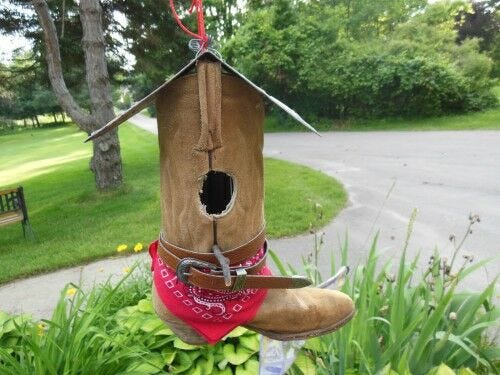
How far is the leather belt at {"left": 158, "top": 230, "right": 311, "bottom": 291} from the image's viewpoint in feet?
2.89

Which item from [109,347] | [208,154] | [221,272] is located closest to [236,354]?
[109,347]

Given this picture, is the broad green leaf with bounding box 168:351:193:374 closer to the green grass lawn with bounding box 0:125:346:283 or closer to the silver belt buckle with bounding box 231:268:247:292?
the silver belt buckle with bounding box 231:268:247:292


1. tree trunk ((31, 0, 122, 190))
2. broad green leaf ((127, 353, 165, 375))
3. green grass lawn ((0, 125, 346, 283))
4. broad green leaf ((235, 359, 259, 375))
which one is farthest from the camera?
Answer: tree trunk ((31, 0, 122, 190))

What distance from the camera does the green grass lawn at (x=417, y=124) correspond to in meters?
11.0

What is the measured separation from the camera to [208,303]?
3.28 ft

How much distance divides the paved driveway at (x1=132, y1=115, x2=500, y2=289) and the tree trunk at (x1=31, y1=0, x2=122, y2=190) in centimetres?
345

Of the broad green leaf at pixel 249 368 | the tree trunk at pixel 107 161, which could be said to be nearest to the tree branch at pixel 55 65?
the tree trunk at pixel 107 161

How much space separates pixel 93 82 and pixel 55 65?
0.55m

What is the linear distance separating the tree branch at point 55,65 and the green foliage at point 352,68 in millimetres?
9134

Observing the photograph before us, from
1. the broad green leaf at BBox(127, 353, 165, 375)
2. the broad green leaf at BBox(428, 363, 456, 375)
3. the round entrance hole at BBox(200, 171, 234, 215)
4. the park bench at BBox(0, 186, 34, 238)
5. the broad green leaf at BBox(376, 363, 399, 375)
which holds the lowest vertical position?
the park bench at BBox(0, 186, 34, 238)

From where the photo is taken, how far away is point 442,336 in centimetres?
160

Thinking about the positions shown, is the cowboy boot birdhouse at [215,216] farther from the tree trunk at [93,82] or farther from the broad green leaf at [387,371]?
the tree trunk at [93,82]

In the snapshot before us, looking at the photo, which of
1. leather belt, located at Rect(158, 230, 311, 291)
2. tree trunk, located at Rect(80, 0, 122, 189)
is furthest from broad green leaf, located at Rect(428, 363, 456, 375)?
tree trunk, located at Rect(80, 0, 122, 189)

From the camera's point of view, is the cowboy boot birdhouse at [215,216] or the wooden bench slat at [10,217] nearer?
the cowboy boot birdhouse at [215,216]
